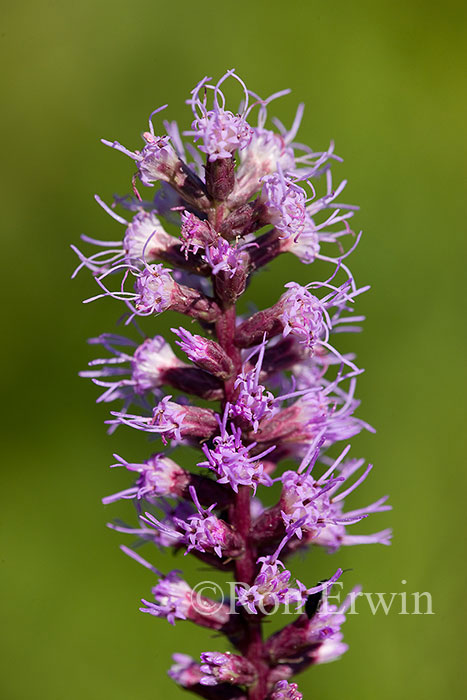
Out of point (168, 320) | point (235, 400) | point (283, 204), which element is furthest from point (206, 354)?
point (168, 320)

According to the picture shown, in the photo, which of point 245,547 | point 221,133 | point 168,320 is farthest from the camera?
point 168,320

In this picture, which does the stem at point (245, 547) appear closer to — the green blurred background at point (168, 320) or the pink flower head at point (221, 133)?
the pink flower head at point (221, 133)

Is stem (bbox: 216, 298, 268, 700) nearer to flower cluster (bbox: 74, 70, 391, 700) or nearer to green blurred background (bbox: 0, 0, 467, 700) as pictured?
flower cluster (bbox: 74, 70, 391, 700)

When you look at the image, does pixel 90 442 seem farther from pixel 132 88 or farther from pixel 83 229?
pixel 132 88

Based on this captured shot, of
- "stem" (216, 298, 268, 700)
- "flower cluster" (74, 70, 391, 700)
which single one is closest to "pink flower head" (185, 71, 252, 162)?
"flower cluster" (74, 70, 391, 700)

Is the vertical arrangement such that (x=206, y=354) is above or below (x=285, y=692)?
above

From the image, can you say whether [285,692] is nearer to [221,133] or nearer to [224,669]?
[224,669]

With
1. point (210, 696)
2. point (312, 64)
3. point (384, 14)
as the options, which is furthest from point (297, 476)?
point (384, 14)
